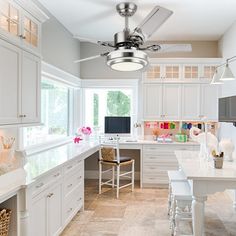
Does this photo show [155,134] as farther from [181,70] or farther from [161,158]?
[181,70]

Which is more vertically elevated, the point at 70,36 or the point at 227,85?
the point at 70,36

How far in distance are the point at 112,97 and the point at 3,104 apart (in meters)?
3.80

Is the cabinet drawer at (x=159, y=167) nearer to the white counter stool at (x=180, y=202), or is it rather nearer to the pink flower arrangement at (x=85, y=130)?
the pink flower arrangement at (x=85, y=130)

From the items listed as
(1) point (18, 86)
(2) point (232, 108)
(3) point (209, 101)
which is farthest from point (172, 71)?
(1) point (18, 86)

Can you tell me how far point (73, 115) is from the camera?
589 centimetres

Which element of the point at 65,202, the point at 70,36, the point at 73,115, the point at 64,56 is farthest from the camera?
the point at 73,115

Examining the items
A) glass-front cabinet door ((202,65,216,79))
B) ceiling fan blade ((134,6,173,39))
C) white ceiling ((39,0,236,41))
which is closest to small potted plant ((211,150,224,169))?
ceiling fan blade ((134,6,173,39))

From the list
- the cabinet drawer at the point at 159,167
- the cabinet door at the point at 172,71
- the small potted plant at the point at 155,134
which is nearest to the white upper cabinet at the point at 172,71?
the cabinet door at the point at 172,71

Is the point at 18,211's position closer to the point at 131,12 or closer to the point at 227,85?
the point at 131,12

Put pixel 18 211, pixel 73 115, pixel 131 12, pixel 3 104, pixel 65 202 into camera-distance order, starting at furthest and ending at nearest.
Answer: pixel 73 115, pixel 131 12, pixel 65 202, pixel 3 104, pixel 18 211

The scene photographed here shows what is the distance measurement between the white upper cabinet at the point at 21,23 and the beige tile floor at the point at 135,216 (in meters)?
2.14

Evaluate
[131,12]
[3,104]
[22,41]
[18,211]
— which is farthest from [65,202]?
[131,12]

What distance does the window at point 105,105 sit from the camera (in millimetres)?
6051

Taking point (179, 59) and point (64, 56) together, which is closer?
point (64, 56)
